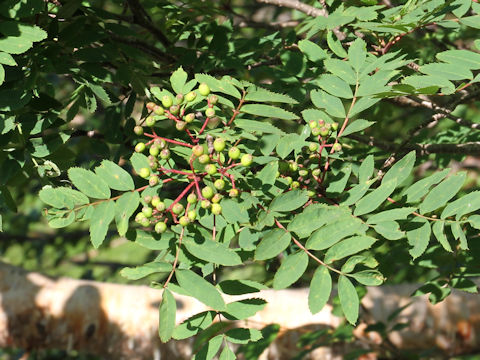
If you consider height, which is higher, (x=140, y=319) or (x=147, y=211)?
(x=147, y=211)

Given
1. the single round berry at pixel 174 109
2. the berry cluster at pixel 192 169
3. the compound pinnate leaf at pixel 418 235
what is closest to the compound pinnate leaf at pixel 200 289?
the berry cluster at pixel 192 169

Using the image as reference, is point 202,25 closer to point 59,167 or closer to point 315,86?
point 315,86

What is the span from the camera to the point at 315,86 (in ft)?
5.32

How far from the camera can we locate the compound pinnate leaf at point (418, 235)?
1.36 meters

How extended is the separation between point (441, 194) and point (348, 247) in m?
0.30

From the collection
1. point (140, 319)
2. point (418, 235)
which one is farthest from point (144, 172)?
point (140, 319)

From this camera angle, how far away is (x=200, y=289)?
48.8 inches

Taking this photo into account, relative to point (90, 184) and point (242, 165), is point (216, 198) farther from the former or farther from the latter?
point (90, 184)

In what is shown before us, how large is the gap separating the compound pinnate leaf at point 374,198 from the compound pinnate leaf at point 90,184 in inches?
21.3

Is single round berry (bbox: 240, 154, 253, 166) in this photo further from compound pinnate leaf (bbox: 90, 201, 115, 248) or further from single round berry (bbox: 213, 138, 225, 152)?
compound pinnate leaf (bbox: 90, 201, 115, 248)

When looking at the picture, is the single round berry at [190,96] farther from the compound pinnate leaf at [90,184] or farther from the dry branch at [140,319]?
the dry branch at [140,319]

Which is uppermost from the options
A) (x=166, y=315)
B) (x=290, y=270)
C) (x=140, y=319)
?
(x=290, y=270)

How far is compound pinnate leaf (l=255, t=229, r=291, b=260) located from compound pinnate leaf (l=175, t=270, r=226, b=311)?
0.36ft

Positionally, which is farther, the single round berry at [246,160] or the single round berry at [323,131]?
the single round berry at [323,131]
